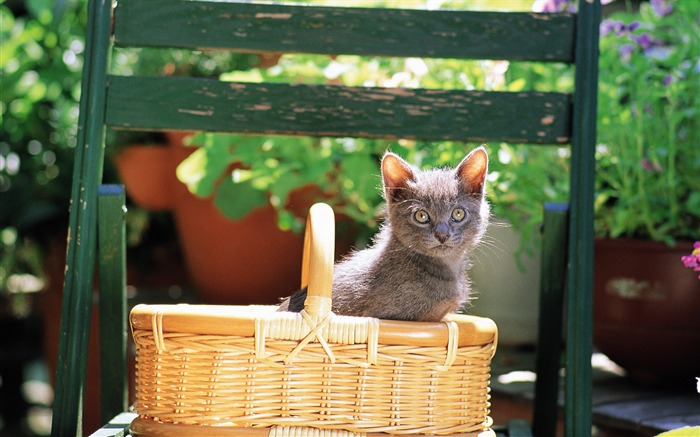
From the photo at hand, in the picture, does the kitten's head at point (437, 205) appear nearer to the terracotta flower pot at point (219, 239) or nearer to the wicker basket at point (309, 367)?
the wicker basket at point (309, 367)

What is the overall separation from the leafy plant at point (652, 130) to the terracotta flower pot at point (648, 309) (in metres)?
0.05

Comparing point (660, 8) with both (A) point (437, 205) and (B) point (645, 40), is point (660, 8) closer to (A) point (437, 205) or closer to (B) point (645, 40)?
(B) point (645, 40)

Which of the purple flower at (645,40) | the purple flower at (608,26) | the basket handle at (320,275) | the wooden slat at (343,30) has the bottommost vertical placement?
the basket handle at (320,275)

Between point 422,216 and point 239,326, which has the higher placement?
point 422,216

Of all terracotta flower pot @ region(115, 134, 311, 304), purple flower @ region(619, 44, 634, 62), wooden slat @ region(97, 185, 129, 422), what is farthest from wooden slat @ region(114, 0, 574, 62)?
terracotta flower pot @ region(115, 134, 311, 304)

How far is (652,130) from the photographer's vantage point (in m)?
2.03

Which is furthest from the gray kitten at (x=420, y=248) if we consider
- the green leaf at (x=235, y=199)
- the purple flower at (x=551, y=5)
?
the green leaf at (x=235, y=199)

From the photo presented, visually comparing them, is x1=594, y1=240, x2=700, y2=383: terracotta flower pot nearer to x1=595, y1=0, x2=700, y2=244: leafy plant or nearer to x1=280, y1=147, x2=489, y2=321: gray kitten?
x1=595, y1=0, x2=700, y2=244: leafy plant

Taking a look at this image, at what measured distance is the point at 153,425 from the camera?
4.14 ft

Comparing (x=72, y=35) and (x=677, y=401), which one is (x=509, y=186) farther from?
(x=72, y=35)

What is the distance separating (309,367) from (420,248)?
29 centimetres

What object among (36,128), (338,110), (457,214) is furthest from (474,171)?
(36,128)

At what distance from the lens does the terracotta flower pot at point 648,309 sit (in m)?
1.90

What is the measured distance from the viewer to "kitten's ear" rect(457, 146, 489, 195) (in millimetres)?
1400
